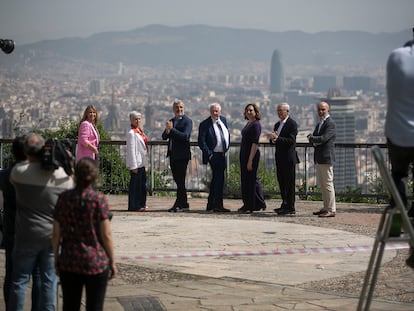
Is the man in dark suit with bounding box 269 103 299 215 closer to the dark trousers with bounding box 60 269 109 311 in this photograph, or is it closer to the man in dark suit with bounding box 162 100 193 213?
the man in dark suit with bounding box 162 100 193 213

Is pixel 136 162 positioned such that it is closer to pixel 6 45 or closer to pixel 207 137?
pixel 207 137

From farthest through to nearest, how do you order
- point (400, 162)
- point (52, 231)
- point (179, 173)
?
1. point (179, 173)
2. point (52, 231)
3. point (400, 162)

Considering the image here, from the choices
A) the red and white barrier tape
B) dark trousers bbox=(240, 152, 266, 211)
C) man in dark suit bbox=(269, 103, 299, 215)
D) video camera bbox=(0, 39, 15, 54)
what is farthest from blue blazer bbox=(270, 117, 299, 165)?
video camera bbox=(0, 39, 15, 54)

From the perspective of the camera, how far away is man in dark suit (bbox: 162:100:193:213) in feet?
58.4

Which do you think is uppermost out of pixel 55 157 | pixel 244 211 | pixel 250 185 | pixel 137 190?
pixel 55 157

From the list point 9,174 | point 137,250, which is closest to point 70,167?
point 9,174

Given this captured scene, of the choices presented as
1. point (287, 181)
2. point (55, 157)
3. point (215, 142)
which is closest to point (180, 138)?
point (215, 142)

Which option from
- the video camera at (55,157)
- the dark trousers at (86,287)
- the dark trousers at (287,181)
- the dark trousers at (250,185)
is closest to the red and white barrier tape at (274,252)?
the dark trousers at (287,181)

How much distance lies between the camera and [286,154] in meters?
17.3

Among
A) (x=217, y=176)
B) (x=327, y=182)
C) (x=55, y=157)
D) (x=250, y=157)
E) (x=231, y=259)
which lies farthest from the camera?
(x=217, y=176)

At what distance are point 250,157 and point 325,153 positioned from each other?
1.29m

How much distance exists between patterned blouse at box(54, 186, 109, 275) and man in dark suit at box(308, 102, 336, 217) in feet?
31.4

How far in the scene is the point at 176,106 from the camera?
17828 millimetres

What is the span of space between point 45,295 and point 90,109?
30.5 ft
